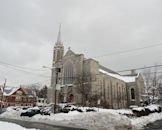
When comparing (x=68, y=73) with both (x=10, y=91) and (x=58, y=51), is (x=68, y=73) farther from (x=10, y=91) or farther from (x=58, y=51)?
(x=10, y=91)

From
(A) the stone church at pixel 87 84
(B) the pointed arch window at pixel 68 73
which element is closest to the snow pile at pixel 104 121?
(A) the stone church at pixel 87 84

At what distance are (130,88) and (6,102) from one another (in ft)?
156

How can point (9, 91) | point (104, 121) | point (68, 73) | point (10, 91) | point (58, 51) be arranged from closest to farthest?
point (104, 121)
point (68, 73)
point (58, 51)
point (10, 91)
point (9, 91)

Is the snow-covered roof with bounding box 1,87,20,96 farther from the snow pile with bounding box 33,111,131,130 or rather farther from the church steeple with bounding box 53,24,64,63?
the snow pile with bounding box 33,111,131,130

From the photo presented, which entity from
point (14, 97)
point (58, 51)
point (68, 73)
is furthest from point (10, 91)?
point (68, 73)

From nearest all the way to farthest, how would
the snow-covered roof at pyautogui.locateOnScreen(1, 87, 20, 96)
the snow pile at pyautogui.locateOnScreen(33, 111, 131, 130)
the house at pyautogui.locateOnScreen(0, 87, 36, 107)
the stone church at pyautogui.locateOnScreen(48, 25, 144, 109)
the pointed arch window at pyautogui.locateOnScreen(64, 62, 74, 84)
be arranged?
the snow pile at pyautogui.locateOnScreen(33, 111, 131, 130) → the stone church at pyautogui.locateOnScreen(48, 25, 144, 109) → the pointed arch window at pyautogui.locateOnScreen(64, 62, 74, 84) → the house at pyautogui.locateOnScreen(0, 87, 36, 107) → the snow-covered roof at pyautogui.locateOnScreen(1, 87, 20, 96)

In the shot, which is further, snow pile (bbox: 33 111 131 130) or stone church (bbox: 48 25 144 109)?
stone church (bbox: 48 25 144 109)

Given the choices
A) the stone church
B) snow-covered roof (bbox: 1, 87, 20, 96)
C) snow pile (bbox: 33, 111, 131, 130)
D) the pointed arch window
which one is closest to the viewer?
snow pile (bbox: 33, 111, 131, 130)

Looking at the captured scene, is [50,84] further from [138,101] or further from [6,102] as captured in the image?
[138,101]

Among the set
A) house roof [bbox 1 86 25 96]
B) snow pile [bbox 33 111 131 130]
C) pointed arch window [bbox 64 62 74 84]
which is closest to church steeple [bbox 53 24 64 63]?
pointed arch window [bbox 64 62 74 84]

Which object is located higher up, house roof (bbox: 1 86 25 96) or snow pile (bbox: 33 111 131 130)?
house roof (bbox: 1 86 25 96)

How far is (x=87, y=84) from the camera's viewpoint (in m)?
58.6

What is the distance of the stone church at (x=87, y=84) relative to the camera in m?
59.6

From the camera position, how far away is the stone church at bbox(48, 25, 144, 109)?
2345 inches
